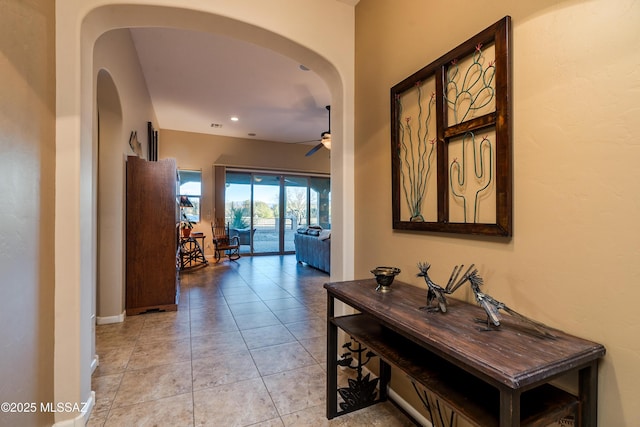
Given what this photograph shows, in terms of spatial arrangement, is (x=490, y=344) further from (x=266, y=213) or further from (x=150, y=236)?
(x=266, y=213)

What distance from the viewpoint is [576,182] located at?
3.19 ft

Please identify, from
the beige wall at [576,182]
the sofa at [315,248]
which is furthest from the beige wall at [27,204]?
the sofa at [315,248]

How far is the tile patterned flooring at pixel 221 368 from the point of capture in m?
1.74

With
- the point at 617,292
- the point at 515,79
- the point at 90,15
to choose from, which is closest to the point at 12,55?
the point at 90,15

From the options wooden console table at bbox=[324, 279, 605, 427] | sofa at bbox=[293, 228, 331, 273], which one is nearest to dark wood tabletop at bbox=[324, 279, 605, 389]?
wooden console table at bbox=[324, 279, 605, 427]

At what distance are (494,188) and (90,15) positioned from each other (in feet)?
7.61

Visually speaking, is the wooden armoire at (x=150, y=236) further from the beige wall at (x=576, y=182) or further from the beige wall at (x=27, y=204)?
the beige wall at (x=576, y=182)

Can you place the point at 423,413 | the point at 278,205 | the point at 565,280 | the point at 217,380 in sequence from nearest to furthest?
the point at 565,280 → the point at 423,413 → the point at 217,380 → the point at 278,205

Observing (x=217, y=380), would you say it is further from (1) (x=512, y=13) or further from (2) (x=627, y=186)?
(1) (x=512, y=13)

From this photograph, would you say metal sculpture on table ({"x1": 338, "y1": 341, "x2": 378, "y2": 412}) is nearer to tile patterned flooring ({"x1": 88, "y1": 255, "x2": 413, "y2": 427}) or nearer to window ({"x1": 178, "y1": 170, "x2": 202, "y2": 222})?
tile patterned flooring ({"x1": 88, "y1": 255, "x2": 413, "y2": 427})

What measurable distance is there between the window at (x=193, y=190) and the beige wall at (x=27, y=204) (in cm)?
618

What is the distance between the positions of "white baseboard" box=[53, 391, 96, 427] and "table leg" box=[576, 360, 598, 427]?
7.54 feet

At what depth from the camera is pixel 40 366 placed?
143 cm

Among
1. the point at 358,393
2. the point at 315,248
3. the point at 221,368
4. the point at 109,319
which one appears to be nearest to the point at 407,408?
the point at 358,393
